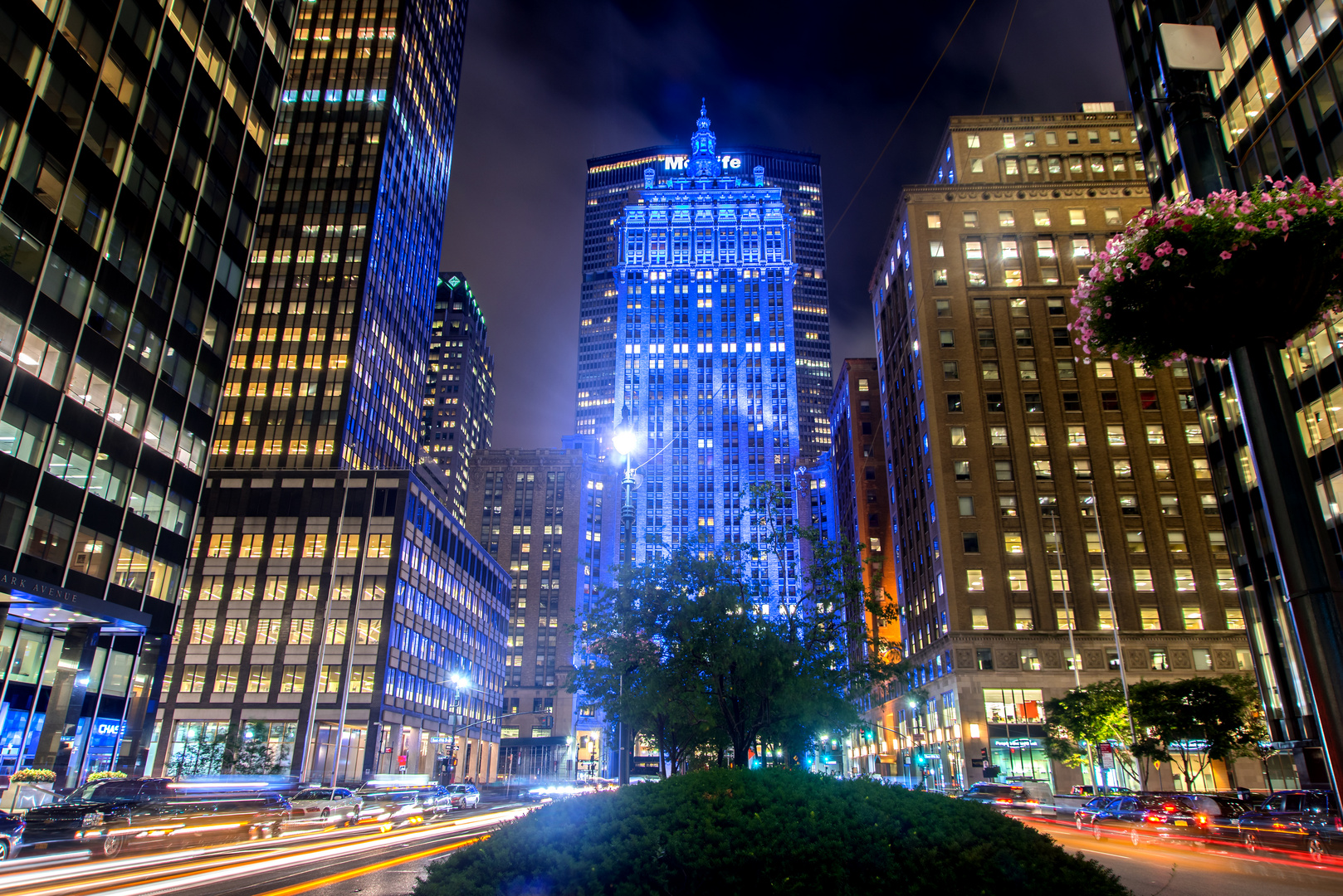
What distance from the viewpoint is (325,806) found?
34.9 meters

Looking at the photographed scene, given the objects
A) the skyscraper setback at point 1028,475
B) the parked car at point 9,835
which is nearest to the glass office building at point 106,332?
the parked car at point 9,835

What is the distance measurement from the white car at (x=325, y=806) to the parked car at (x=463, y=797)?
17.5m

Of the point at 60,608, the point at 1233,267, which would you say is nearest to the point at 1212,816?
the point at 1233,267

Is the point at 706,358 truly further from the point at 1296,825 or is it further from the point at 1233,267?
the point at 1233,267

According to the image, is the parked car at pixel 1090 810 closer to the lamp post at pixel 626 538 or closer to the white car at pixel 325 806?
the lamp post at pixel 626 538

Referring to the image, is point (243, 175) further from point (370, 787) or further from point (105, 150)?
point (370, 787)

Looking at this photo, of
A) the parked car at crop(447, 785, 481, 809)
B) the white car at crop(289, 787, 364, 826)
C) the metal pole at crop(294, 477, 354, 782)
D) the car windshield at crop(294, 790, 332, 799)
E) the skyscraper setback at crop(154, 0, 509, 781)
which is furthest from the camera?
the skyscraper setback at crop(154, 0, 509, 781)

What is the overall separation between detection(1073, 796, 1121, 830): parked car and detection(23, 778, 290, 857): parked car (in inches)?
1330

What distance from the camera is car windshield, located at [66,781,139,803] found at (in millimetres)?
27875

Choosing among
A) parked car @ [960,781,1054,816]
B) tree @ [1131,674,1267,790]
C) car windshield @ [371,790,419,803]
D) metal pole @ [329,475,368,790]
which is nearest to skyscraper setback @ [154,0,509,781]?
metal pole @ [329,475,368,790]

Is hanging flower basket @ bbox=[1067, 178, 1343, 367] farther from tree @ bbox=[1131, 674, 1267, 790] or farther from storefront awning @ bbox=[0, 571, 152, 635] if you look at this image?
tree @ bbox=[1131, 674, 1267, 790]

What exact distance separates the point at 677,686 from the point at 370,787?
33.0 m

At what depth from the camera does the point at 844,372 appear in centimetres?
14750

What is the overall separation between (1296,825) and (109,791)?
1628 inches
